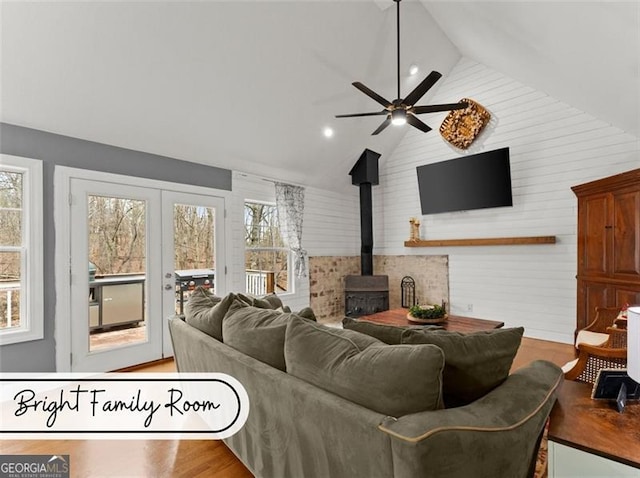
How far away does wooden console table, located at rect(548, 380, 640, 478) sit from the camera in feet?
3.75

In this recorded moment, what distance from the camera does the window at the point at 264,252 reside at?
204 inches

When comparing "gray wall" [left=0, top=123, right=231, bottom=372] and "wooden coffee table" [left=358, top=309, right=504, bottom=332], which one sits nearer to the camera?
"gray wall" [left=0, top=123, right=231, bottom=372]

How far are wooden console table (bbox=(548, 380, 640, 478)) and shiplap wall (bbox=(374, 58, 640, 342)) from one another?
3780 millimetres

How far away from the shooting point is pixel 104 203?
12.0ft

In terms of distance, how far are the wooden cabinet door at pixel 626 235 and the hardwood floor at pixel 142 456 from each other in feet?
12.7

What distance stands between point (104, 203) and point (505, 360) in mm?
3891

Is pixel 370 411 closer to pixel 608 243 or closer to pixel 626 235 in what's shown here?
pixel 626 235

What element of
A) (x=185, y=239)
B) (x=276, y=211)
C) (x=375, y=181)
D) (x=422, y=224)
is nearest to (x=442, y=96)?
(x=375, y=181)

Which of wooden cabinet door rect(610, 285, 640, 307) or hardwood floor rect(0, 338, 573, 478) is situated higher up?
wooden cabinet door rect(610, 285, 640, 307)

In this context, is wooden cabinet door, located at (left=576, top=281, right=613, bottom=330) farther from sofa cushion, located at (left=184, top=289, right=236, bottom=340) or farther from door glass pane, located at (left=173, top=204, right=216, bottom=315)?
door glass pane, located at (left=173, top=204, right=216, bottom=315)

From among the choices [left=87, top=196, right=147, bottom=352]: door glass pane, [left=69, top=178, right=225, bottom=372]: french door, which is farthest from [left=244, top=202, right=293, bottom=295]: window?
[left=87, top=196, right=147, bottom=352]: door glass pane

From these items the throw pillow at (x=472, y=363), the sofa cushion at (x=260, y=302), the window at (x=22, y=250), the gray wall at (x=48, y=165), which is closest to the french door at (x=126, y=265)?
the gray wall at (x=48, y=165)

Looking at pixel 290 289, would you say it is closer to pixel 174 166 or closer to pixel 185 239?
pixel 185 239

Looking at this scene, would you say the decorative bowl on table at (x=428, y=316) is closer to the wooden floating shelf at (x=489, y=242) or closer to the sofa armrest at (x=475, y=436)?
the wooden floating shelf at (x=489, y=242)
